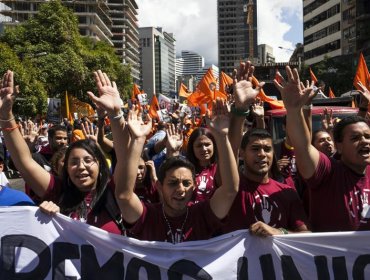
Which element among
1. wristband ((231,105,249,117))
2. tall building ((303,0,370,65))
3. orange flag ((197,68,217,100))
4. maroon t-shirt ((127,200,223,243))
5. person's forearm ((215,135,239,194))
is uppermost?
tall building ((303,0,370,65))

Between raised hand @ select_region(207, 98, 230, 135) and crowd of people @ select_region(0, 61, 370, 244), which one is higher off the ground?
raised hand @ select_region(207, 98, 230, 135)

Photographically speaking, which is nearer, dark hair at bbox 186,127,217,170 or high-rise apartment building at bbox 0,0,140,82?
dark hair at bbox 186,127,217,170

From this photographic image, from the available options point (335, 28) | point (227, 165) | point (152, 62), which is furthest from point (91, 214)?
point (152, 62)

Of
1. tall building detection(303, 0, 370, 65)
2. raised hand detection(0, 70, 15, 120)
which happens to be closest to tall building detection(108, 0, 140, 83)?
tall building detection(303, 0, 370, 65)

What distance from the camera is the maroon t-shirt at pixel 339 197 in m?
3.06

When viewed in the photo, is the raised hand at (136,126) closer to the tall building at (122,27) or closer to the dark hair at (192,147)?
the dark hair at (192,147)

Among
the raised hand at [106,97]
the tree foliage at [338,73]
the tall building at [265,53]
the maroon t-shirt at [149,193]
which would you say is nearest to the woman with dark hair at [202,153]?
the maroon t-shirt at [149,193]

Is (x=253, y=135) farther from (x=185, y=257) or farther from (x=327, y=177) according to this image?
(x=185, y=257)

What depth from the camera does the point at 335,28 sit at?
61094mm

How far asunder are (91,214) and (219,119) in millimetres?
1039

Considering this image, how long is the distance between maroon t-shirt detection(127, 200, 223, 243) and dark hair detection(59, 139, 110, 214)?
0.40 meters

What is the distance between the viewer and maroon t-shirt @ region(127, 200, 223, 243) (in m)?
3.12

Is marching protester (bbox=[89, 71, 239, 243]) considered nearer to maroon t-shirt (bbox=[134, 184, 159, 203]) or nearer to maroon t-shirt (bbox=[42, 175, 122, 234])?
maroon t-shirt (bbox=[42, 175, 122, 234])

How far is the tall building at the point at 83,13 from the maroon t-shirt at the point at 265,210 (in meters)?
70.5
